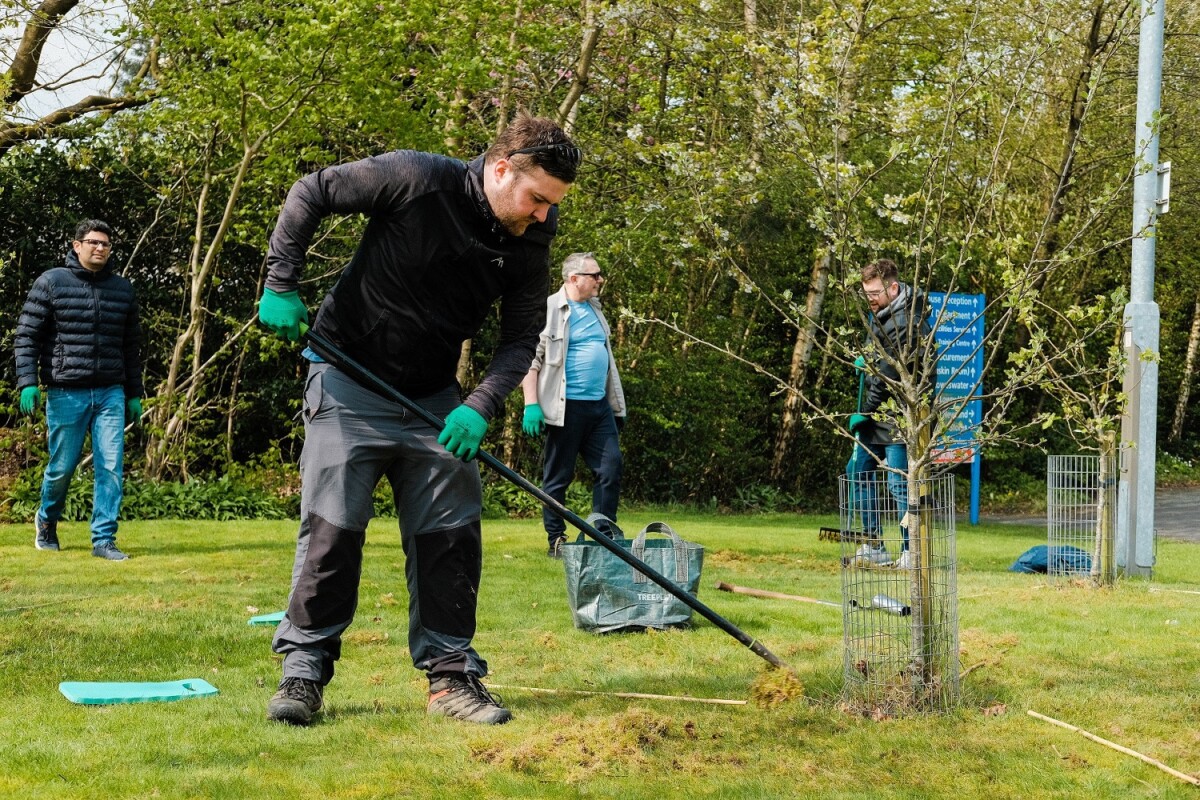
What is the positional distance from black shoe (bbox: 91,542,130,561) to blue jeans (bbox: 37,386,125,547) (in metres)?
0.03

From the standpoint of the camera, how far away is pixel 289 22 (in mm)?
9891

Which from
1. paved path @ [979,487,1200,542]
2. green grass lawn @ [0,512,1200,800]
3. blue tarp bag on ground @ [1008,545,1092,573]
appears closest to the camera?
green grass lawn @ [0,512,1200,800]

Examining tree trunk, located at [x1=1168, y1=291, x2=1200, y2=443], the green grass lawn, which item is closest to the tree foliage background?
the green grass lawn

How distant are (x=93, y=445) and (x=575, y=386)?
3.15 meters

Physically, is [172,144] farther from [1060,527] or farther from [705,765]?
[705,765]

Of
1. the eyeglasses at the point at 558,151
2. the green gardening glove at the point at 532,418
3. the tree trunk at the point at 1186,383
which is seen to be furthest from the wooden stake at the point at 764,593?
the tree trunk at the point at 1186,383

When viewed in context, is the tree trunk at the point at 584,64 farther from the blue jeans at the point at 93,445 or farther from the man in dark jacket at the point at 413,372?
the man in dark jacket at the point at 413,372

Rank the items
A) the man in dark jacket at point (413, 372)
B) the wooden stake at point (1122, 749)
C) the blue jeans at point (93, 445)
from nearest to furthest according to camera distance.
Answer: the wooden stake at point (1122, 749) → the man in dark jacket at point (413, 372) → the blue jeans at point (93, 445)

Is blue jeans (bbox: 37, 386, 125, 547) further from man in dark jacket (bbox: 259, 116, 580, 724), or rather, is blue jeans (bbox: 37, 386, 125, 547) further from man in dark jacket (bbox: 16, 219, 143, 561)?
man in dark jacket (bbox: 259, 116, 580, 724)

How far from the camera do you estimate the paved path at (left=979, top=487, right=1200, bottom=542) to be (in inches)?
500

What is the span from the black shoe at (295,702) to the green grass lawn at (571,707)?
0.17 feet

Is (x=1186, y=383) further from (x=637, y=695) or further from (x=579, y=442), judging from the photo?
(x=637, y=695)

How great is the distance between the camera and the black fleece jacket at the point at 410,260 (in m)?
3.88

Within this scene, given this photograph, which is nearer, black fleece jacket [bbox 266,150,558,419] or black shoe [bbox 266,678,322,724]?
black shoe [bbox 266,678,322,724]
